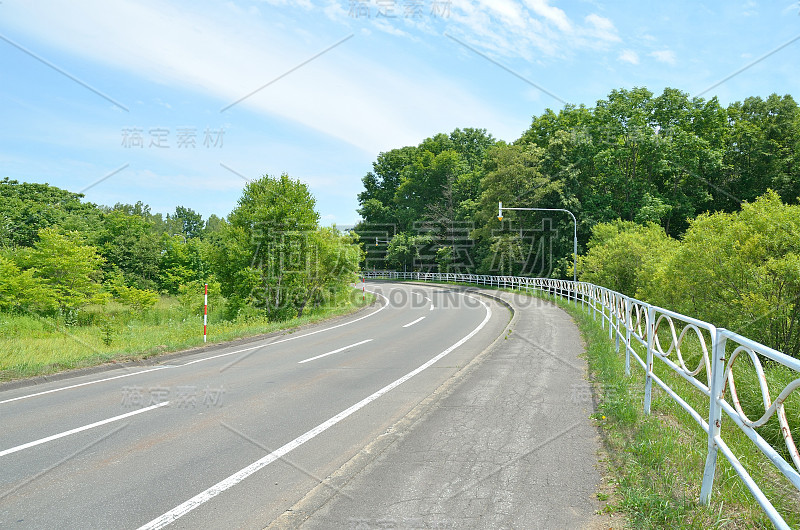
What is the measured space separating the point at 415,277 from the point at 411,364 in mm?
55206

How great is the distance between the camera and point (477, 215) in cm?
4928

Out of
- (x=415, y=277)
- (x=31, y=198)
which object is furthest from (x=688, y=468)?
(x=31, y=198)

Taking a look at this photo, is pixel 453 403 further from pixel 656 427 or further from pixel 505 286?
pixel 505 286

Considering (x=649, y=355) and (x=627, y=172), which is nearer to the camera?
(x=649, y=355)

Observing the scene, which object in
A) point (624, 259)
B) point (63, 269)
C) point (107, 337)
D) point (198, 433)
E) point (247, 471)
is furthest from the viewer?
point (63, 269)

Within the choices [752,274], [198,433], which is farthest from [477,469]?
[752,274]

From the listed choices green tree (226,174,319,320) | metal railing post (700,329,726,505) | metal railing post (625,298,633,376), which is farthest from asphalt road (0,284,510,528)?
green tree (226,174,319,320)

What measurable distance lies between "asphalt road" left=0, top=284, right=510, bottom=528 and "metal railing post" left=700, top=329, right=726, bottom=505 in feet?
10.4

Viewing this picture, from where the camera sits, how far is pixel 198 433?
6.11 metres

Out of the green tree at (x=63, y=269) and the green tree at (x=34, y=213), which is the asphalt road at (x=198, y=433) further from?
the green tree at (x=34, y=213)

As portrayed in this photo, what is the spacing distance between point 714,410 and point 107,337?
70.9ft

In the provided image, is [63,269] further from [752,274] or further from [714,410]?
[714,410]

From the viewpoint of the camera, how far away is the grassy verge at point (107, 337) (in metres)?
11.3

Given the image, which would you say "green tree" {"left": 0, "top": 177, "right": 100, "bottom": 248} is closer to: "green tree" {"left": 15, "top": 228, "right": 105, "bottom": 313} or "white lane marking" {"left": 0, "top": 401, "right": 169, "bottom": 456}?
"green tree" {"left": 15, "top": 228, "right": 105, "bottom": 313}
